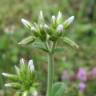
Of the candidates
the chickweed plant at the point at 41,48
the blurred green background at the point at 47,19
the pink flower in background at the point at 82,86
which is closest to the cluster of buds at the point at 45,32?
the chickweed plant at the point at 41,48

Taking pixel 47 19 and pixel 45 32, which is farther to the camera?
pixel 47 19

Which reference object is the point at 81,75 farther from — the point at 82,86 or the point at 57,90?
the point at 57,90

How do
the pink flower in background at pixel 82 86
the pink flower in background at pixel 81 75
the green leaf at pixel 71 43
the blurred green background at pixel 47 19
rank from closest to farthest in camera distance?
1. the green leaf at pixel 71 43
2. the pink flower in background at pixel 82 86
3. the pink flower in background at pixel 81 75
4. the blurred green background at pixel 47 19

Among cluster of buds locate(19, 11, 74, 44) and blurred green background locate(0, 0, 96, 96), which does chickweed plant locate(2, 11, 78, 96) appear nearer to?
cluster of buds locate(19, 11, 74, 44)

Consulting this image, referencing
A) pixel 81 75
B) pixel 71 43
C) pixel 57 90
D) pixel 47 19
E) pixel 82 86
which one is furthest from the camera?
pixel 47 19

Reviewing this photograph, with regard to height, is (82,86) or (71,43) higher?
(82,86)

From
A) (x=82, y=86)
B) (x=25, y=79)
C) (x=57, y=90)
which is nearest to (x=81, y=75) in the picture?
(x=82, y=86)

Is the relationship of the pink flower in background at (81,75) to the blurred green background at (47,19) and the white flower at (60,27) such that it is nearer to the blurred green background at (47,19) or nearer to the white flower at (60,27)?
the blurred green background at (47,19)
